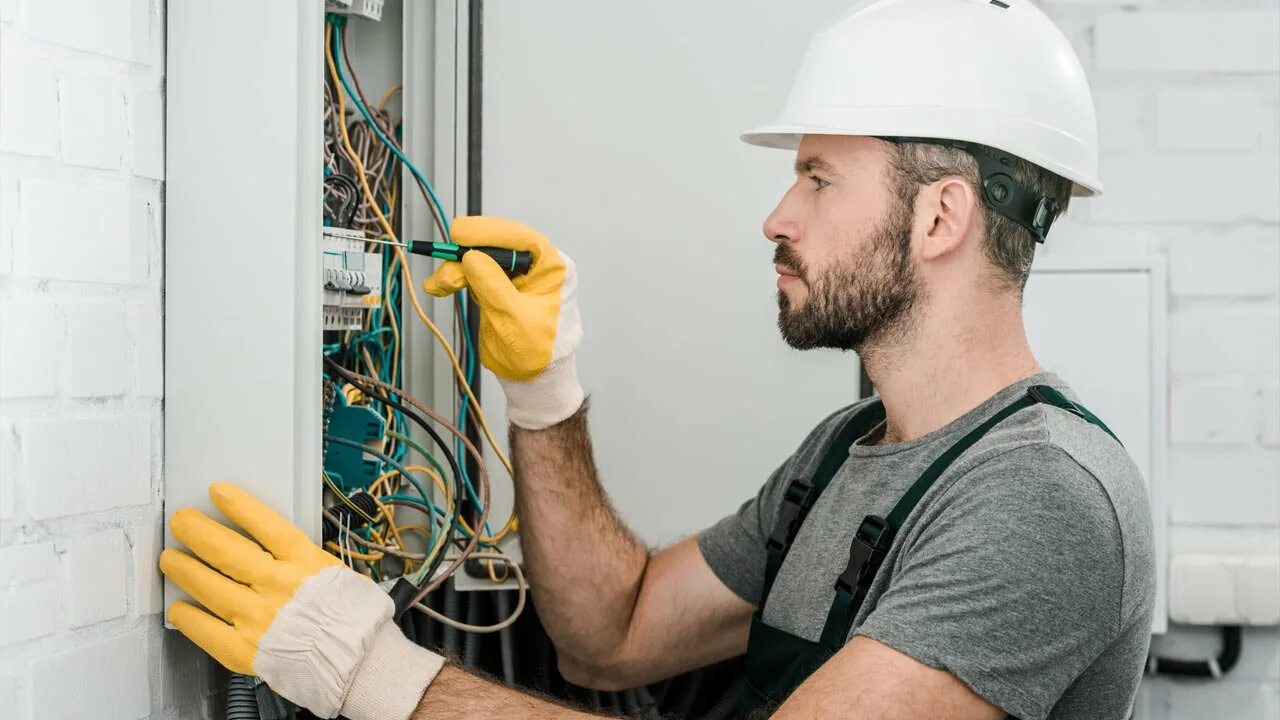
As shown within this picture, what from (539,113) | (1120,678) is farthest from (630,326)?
(1120,678)

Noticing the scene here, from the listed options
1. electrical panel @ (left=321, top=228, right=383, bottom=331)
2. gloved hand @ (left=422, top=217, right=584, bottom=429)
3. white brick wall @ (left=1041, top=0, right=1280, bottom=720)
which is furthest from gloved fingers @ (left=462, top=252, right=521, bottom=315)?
white brick wall @ (left=1041, top=0, right=1280, bottom=720)

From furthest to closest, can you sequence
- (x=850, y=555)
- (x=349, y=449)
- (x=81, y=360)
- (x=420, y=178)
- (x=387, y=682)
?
(x=420, y=178) < (x=349, y=449) < (x=850, y=555) < (x=387, y=682) < (x=81, y=360)

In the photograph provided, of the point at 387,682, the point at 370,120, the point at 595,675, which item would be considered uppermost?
the point at 370,120

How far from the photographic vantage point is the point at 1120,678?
3.32ft

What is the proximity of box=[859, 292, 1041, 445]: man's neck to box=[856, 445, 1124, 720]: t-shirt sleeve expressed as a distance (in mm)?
197

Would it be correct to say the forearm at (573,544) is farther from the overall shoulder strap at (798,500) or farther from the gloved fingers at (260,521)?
the gloved fingers at (260,521)

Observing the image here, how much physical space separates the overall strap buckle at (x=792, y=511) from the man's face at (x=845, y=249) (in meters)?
0.17

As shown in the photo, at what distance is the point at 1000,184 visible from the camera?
1.14 metres

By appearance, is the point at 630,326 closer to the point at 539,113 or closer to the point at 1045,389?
the point at 539,113

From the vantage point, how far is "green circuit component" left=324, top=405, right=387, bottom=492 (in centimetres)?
120

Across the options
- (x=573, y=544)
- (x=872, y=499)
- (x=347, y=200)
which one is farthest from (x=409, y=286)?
(x=872, y=499)

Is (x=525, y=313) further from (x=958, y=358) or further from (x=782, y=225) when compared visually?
(x=958, y=358)

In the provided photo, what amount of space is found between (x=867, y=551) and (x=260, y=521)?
1.87ft

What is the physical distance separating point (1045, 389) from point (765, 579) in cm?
40
